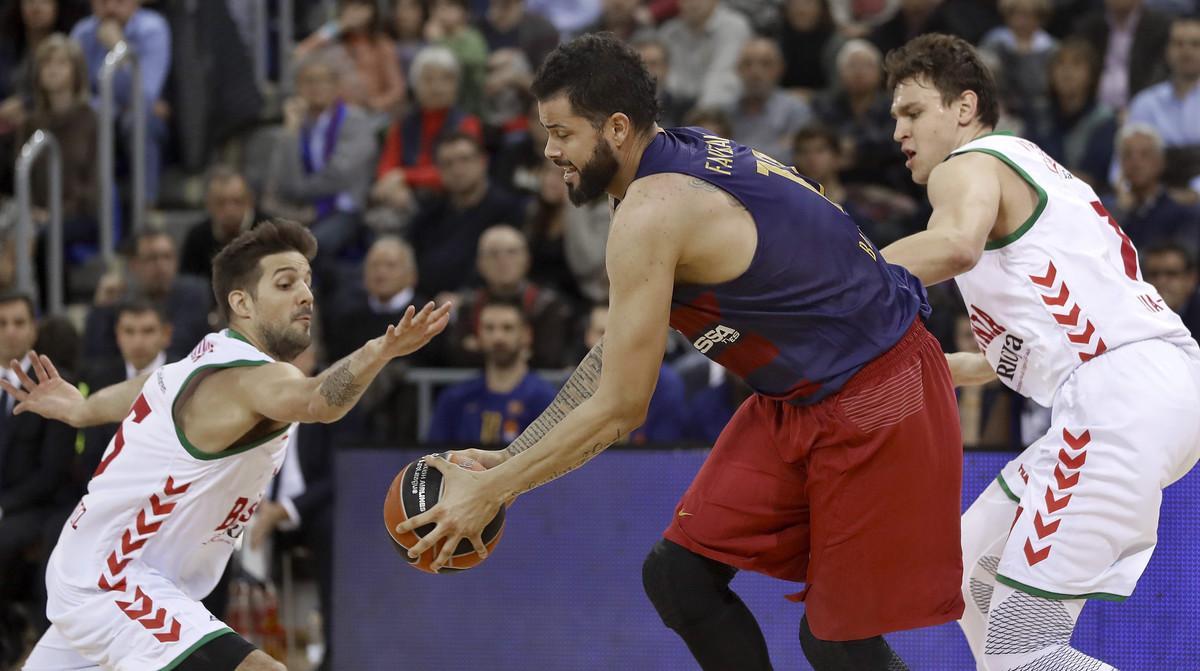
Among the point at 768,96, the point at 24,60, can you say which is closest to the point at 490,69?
the point at 768,96

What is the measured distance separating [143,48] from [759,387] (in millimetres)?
8980

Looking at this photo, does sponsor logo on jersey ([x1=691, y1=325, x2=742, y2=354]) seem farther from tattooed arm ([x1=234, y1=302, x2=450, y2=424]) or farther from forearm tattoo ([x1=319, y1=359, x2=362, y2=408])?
forearm tattoo ([x1=319, y1=359, x2=362, y2=408])

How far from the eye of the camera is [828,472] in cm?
423

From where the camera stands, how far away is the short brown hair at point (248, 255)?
5.28 m

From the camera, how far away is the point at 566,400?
14.0 ft

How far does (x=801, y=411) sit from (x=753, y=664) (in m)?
0.74

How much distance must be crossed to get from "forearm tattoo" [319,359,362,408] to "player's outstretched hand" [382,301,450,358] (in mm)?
166

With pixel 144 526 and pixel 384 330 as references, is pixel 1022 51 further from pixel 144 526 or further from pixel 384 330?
pixel 144 526

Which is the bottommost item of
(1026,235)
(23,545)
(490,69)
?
(23,545)

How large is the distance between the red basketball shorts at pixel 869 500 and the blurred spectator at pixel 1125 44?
720cm

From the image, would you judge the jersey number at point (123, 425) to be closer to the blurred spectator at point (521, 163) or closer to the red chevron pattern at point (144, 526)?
the red chevron pattern at point (144, 526)

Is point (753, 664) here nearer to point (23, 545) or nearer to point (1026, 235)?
point (1026, 235)

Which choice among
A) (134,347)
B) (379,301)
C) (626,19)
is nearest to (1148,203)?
(626,19)

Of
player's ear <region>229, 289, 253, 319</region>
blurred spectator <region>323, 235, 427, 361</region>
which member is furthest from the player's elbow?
blurred spectator <region>323, 235, 427, 361</region>
